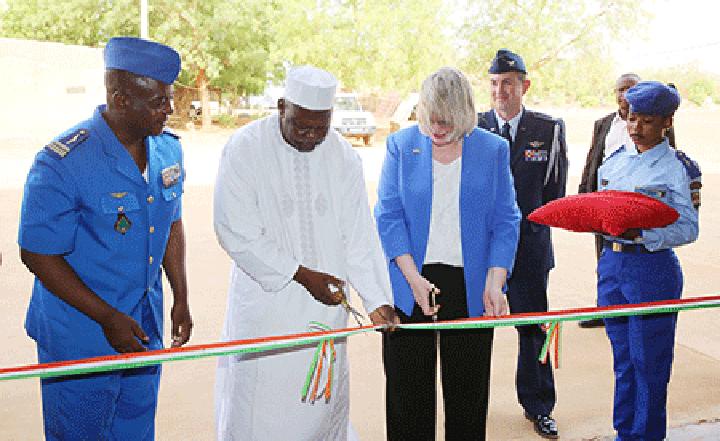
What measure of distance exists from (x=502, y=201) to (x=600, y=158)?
97.5 inches

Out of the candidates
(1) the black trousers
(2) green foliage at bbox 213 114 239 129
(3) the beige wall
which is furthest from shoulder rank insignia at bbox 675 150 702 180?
(2) green foliage at bbox 213 114 239 129

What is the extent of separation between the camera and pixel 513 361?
5.03m

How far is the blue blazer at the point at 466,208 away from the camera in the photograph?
3.06 m

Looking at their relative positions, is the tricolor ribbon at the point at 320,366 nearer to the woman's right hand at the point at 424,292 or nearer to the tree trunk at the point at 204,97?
the woman's right hand at the point at 424,292

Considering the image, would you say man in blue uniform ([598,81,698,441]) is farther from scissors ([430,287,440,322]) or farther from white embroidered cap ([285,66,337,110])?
white embroidered cap ([285,66,337,110])

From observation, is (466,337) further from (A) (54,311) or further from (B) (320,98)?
(A) (54,311)

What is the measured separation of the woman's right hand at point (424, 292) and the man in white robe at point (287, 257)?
212 mm

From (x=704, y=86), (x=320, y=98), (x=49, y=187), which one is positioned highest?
(x=320, y=98)

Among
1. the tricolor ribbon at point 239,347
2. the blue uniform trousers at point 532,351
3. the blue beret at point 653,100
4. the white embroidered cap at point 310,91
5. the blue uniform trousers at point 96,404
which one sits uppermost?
the white embroidered cap at point 310,91

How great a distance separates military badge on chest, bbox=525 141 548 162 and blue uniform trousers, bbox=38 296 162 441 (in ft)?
7.10

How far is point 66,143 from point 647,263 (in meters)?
2.36

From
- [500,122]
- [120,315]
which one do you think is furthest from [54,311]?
[500,122]

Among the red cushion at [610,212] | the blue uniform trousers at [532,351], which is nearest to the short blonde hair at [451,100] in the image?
the red cushion at [610,212]

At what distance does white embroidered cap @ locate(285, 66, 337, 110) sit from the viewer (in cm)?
256
